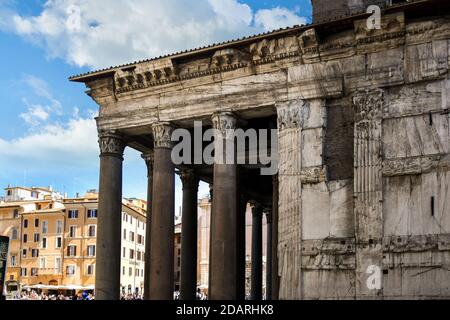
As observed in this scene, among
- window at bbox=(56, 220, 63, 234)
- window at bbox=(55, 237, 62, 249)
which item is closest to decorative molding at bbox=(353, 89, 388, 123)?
window at bbox=(56, 220, 63, 234)

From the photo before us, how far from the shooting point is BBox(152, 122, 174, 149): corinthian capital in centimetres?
1889

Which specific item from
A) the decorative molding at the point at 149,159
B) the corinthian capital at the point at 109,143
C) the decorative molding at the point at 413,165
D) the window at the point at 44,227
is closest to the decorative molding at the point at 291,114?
the decorative molding at the point at 413,165

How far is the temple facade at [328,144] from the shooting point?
15164 millimetres

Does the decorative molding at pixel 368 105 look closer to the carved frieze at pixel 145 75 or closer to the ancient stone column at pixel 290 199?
the ancient stone column at pixel 290 199

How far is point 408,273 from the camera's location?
14.9 m

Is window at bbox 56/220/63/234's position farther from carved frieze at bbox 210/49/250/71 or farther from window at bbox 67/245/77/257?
carved frieze at bbox 210/49/250/71

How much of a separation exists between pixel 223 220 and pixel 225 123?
8.68ft

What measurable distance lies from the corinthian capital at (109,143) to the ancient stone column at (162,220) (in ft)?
5.33

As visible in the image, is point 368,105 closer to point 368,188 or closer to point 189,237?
point 368,188

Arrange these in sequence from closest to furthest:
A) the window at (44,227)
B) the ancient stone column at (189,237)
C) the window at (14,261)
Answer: the ancient stone column at (189,237), the window at (44,227), the window at (14,261)

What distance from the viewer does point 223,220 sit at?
17453 millimetres

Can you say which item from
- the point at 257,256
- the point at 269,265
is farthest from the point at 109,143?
the point at 269,265
